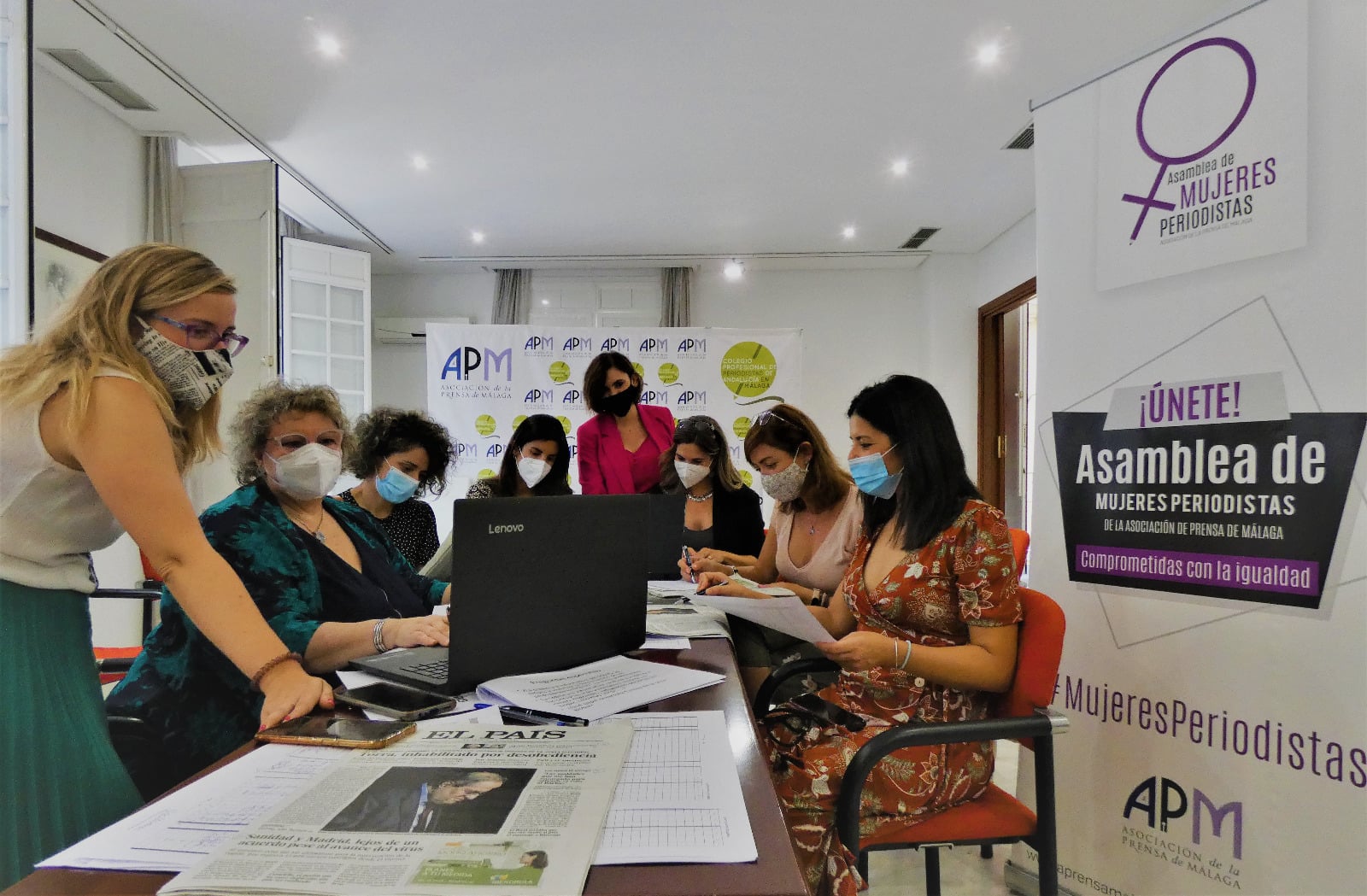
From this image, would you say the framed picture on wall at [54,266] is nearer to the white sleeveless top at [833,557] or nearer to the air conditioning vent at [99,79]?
the air conditioning vent at [99,79]

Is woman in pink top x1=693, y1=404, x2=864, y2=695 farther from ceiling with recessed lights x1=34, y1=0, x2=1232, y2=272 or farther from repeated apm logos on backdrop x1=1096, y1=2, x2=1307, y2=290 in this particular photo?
ceiling with recessed lights x1=34, y1=0, x2=1232, y2=272

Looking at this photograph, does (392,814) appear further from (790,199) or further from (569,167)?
(790,199)

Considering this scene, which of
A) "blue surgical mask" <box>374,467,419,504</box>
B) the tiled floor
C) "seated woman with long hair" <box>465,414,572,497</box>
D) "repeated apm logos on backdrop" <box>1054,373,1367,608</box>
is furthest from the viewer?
"seated woman with long hair" <box>465,414,572,497</box>

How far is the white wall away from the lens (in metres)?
3.35

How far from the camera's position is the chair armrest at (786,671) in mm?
1671

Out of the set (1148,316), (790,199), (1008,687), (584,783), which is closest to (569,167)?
(790,199)

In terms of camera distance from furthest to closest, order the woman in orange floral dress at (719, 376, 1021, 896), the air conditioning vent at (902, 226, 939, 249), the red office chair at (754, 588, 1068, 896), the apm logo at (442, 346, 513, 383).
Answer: the apm logo at (442, 346, 513, 383), the air conditioning vent at (902, 226, 939, 249), the woman in orange floral dress at (719, 376, 1021, 896), the red office chair at (754, 588, 1068, 896)

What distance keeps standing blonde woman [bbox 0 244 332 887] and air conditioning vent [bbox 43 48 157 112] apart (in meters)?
3.19

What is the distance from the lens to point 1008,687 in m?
1.46

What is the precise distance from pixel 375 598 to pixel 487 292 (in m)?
5.80

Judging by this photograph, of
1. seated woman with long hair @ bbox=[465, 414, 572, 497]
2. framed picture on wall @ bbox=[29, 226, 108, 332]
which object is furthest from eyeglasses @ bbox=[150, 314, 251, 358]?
framed picture on wall @ bbox=[29, 226, 108, 332]

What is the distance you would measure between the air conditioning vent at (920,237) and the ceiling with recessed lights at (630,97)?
0.52ft

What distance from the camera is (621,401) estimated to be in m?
3.51

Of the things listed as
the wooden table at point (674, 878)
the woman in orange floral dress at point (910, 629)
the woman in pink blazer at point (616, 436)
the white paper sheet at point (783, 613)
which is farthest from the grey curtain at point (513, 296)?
the wooden table at point (674, 878)
